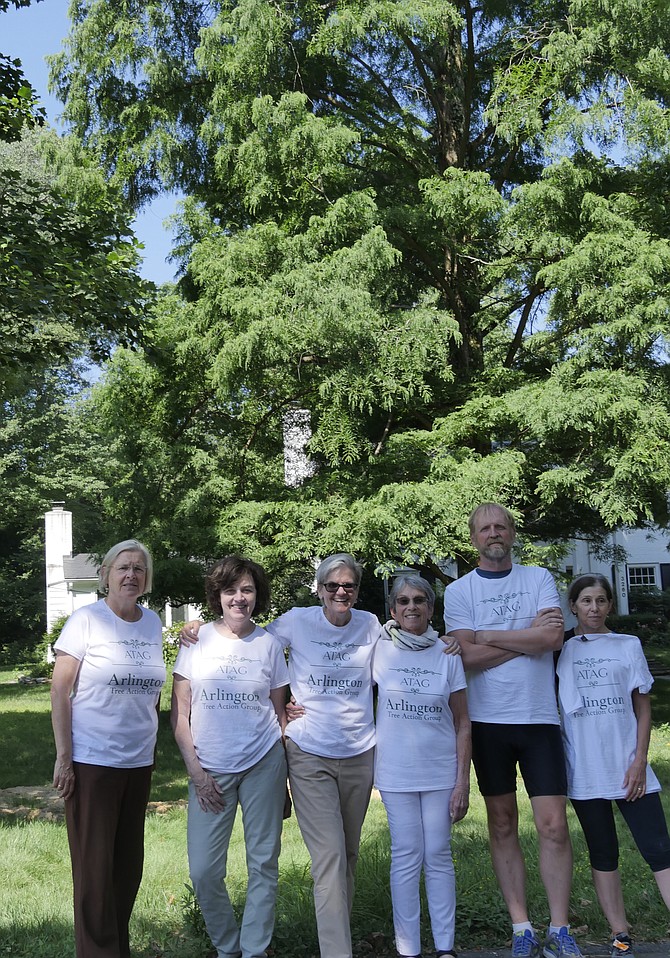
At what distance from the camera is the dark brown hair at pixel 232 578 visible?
4.49 meters

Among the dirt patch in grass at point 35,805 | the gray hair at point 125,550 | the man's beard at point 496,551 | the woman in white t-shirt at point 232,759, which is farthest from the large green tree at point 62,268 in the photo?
the man's beard at point 496,551

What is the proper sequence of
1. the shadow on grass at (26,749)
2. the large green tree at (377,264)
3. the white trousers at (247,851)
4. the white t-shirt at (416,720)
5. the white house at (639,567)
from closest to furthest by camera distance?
the white trousers at (247,851) → the white t-shirt at (416,720) → the large green tree at (377,264) → the shadow on grass at (26,749) → the white house at (639,567)

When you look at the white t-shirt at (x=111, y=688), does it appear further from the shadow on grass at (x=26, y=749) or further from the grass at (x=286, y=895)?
the shadow on grass at (x=26, y=749)

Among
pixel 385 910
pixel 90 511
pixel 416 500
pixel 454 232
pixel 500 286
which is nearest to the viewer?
pixel 385 910

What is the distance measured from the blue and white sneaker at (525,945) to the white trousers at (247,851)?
119 cm

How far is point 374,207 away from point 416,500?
3707mm

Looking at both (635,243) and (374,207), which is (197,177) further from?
(635,243)

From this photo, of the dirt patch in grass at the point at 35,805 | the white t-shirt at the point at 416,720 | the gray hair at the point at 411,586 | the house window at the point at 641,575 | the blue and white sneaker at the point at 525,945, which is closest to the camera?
the white t-shirt at the point at 416,720

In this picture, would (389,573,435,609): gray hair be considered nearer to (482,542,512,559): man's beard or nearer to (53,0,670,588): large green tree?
(482,542,512,559): man's beard

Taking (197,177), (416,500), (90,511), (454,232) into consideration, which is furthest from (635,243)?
(90,511)

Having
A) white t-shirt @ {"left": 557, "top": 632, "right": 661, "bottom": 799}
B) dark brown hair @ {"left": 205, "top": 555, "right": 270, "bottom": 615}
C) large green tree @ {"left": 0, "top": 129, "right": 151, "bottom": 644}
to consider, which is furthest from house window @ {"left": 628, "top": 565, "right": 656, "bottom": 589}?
dark brown hair @ {"left": 205, "top": 555, "right": 270, "bottom": 615}

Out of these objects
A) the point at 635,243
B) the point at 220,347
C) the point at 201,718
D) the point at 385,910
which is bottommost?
the point at 385,910

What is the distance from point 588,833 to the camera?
462cm

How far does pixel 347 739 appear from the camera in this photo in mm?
4488
